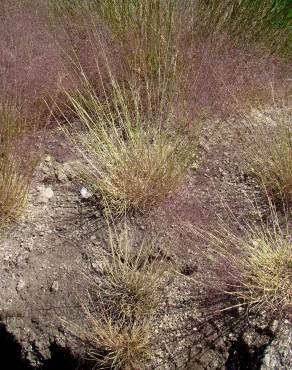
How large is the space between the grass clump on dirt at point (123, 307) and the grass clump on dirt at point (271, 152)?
1.95 ft

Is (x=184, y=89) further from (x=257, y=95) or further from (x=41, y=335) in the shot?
(x=41, y=335)

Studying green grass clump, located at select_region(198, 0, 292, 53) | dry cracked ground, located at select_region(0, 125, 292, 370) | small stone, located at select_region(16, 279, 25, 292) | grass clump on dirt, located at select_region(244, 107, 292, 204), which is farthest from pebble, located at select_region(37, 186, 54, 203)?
green grass clump, located at select_region(198, 0, 292, 53)

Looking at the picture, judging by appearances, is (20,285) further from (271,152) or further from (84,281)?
(271,152)

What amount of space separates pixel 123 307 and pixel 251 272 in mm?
476

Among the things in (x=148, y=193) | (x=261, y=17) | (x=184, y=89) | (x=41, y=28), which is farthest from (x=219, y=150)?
(x=41, y=28)

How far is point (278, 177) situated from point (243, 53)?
0.78 m

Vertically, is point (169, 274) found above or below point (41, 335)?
above

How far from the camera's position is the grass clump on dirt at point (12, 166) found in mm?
2199

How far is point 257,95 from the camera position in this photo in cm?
258

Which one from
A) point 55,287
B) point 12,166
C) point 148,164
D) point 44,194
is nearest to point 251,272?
point 148,164

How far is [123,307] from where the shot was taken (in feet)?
6.23

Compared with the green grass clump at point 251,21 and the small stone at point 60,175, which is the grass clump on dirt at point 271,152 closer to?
the green grass clump at point 251,21

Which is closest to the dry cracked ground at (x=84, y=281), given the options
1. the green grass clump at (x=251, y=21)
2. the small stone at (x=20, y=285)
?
the small stone at (x=20, y=285)

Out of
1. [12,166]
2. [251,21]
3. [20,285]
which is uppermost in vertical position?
[251,21]
